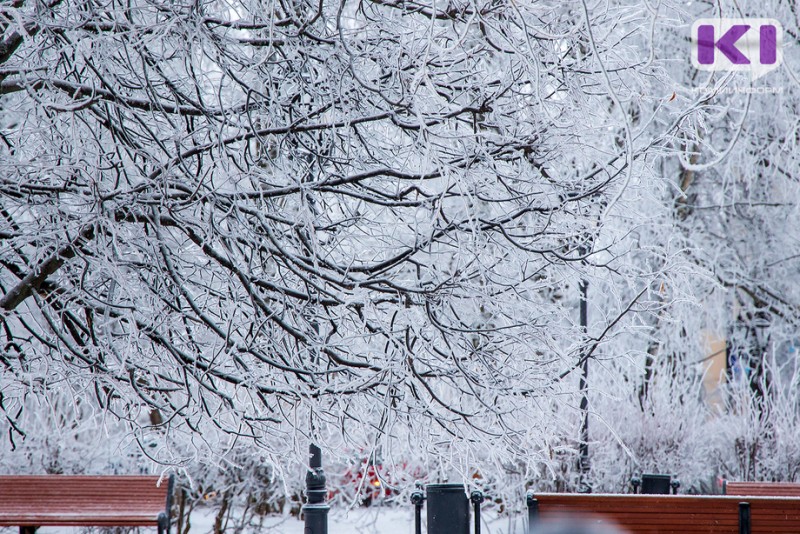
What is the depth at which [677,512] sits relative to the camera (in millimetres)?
5828

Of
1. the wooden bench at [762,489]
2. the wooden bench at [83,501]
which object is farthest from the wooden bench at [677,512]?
the wooden bench at [83,501]

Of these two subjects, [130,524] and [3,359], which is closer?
[3,359]

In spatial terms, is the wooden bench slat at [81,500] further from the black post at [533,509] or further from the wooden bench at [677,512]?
the wooden bench at [677,512]

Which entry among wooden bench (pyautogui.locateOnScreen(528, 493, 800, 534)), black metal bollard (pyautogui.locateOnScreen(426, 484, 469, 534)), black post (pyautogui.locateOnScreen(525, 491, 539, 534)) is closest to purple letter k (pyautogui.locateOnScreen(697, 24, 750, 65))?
wooden bench (pyautogui.locateOnScreen(528, 493, 800, 534))

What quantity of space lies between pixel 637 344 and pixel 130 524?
8.81 metres

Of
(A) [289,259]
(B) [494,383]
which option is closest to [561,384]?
(B) [494,383]

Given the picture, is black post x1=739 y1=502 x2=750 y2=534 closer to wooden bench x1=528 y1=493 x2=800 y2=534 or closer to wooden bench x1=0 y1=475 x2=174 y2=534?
wooden bench x1=528 y1=493 x2=800 y2=534

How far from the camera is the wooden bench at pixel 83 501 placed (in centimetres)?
744

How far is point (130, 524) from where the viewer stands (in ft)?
23.8

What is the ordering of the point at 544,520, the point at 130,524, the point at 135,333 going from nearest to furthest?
1. the point at 135,333
2. the point at 544,520
3. the point at 130,524

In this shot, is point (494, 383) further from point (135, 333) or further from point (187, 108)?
point (187, 108)

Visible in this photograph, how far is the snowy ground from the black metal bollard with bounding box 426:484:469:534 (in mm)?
2901

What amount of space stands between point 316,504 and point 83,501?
2663mm

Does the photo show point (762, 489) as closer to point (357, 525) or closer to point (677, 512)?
point (677, 512)
